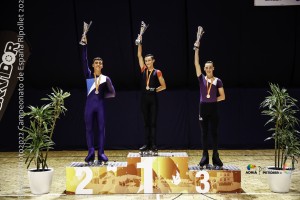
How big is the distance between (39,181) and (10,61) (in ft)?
15.0

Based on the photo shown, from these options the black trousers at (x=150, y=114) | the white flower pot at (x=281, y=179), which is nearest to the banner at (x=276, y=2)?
the black trousers at (x=150, y=114)

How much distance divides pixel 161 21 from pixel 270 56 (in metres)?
2.45

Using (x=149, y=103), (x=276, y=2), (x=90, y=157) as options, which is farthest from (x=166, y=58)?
(x=90, y=157)

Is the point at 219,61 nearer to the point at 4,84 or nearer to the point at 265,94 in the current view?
the point at 265,94

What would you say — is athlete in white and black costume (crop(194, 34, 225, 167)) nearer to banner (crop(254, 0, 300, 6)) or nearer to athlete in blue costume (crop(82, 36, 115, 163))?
athlete in blue costume (crop(82, 36, 115, 163))

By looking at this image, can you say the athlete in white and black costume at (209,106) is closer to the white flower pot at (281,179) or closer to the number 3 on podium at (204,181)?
the number 3 on podium at (204,181)

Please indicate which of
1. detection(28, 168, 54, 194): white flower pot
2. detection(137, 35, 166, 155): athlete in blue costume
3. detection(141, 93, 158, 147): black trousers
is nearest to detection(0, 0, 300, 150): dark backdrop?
detection(137, 35, 166, 155): athlete in blue costume

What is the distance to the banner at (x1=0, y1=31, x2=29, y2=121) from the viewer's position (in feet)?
29.1

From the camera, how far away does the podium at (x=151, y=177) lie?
5.10m

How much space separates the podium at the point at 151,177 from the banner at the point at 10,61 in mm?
4491

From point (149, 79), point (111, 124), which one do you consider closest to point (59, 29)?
point (111, 124)

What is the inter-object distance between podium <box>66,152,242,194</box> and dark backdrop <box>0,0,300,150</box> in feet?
13.0

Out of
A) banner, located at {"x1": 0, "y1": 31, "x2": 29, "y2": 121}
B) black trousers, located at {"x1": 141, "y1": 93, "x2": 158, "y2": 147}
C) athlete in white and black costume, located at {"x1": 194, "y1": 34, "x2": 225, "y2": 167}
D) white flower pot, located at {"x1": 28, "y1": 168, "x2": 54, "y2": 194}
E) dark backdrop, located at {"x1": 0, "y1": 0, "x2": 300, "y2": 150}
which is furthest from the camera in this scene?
banner, located at {"x1": 0, "y1": 31, "x2": 29, "y2": 121}

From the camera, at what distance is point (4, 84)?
8.97 m
